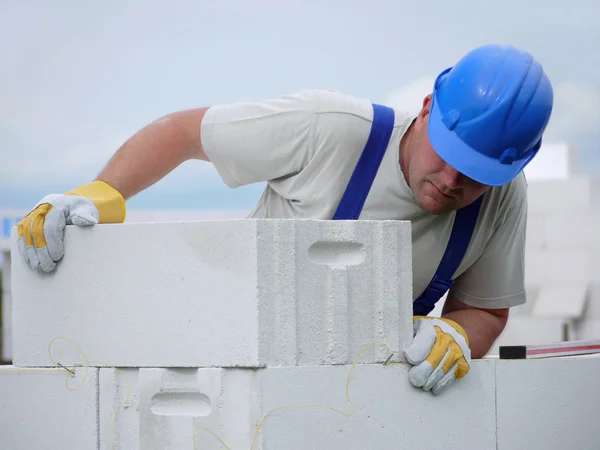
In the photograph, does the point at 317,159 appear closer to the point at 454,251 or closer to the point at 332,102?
the point at 332,102

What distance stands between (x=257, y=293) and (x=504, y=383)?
2.94 feet

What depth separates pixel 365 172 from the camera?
2.74 metres

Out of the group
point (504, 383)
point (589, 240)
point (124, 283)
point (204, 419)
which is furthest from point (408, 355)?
point (589, 240)

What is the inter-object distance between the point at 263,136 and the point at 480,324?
103cm

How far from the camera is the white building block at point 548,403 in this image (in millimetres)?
2602

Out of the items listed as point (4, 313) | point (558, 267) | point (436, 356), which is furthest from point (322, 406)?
point (4, 313)

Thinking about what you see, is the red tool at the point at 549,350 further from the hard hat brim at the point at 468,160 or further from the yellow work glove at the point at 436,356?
the hard hat brim at the point at 468,160

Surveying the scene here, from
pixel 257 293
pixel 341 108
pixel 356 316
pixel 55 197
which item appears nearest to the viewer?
pixel 257 293

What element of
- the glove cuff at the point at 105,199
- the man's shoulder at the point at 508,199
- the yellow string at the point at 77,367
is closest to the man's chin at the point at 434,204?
the man's shoulder at the point at 508,199

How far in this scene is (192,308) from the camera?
2250mm

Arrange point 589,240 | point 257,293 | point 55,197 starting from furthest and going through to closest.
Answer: point 589,240, point 55,197, point 257,293

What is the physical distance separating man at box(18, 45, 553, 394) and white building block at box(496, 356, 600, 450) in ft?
0.68

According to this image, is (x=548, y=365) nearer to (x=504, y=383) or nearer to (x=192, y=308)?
(x=504, y=383)

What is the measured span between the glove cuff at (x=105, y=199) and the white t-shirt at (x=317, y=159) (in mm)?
337
